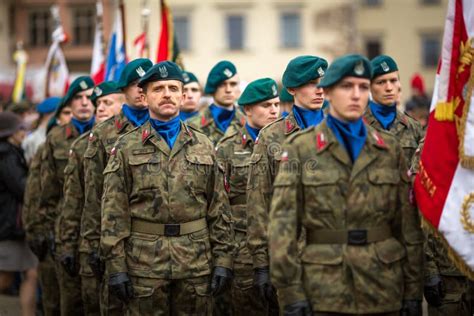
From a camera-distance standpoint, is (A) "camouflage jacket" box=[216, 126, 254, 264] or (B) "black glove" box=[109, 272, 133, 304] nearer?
(B) "black glove" box=[109, 272, 133, 304]

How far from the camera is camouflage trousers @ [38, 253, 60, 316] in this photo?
10.2 m

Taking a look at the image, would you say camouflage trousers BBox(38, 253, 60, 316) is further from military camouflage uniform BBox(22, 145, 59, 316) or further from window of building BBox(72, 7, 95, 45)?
window of building BBox(72, 7, 95, 45)

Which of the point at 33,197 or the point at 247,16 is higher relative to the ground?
the point at 247,16

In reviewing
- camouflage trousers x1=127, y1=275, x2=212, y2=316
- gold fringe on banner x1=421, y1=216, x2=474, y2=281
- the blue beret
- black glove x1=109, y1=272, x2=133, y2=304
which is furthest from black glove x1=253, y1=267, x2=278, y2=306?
the blue beret

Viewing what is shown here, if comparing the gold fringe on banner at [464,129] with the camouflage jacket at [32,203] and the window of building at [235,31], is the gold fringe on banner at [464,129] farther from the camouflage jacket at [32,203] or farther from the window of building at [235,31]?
the window of building at [235,31]

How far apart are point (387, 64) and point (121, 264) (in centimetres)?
330

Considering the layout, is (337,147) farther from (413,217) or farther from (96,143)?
(96,143)

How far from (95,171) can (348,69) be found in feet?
10.7

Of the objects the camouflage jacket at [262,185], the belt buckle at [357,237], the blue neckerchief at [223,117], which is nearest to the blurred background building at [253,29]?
the blue neckerchief at [223,117]

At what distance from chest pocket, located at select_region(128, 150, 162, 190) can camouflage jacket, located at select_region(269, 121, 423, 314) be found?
1.42 meters

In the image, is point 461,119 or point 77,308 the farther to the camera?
point 77,308

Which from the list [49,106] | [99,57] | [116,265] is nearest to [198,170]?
[116,265]

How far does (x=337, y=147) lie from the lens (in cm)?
565

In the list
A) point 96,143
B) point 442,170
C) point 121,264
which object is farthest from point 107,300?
point 442,170
